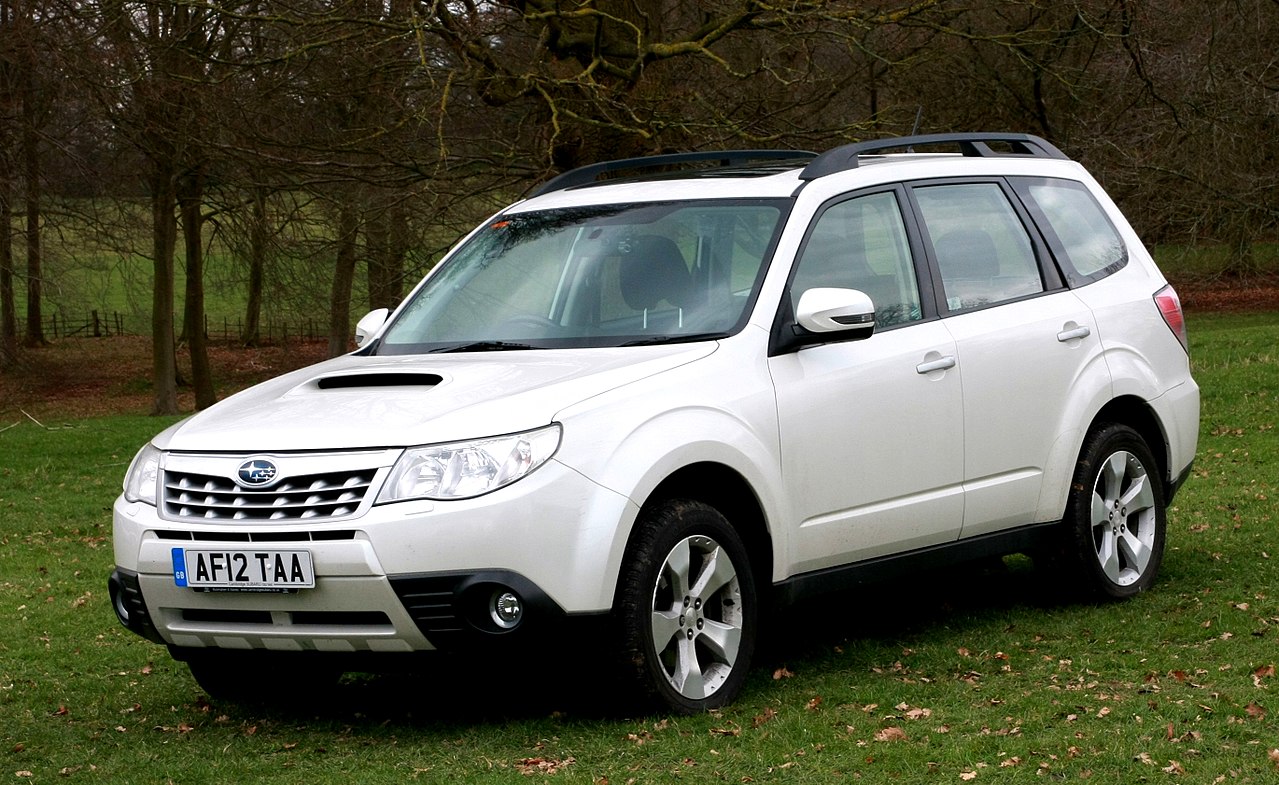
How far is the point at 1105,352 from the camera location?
288 inches

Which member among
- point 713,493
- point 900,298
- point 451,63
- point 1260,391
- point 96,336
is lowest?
point 96,336

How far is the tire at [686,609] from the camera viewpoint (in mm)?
5340

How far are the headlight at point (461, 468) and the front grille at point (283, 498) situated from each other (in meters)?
0.10

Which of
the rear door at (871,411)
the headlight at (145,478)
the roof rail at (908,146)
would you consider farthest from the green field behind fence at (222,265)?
the headlight at (145,478)

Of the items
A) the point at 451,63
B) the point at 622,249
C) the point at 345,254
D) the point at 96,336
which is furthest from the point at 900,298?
the point at 96,336

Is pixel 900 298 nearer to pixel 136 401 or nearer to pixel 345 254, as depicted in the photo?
pixel 345 254

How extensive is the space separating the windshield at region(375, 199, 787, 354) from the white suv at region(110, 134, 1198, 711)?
14 mm

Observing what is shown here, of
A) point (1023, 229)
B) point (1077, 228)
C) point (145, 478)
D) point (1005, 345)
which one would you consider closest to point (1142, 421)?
point (1077, 228)

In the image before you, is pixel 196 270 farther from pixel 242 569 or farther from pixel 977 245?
pixel 242 569

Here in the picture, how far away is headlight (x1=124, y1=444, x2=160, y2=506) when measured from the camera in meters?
5.57

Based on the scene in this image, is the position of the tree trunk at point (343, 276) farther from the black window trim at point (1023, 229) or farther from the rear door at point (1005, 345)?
the rear door at point (1005, 345)

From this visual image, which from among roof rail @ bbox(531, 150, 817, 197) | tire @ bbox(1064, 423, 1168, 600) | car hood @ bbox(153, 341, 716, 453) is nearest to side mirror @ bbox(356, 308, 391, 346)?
car hood @ bbox(153, 341, 716, 453)

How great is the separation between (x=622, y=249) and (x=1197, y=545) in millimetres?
4100

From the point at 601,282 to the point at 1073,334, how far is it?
212 cm
